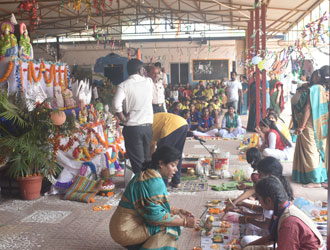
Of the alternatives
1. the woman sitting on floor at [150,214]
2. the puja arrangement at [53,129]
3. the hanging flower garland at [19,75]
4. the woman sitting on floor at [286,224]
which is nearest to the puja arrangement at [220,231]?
the woman sitting on floor at [150,214]

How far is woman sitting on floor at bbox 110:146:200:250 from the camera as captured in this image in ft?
8.14

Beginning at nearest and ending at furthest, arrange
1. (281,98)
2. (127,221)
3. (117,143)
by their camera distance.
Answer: (127,221) → (117,143) → (281,98)

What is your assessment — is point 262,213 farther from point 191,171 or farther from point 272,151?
point 272,151

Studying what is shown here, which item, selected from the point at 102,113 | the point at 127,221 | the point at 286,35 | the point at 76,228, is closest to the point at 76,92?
the point at 102,113

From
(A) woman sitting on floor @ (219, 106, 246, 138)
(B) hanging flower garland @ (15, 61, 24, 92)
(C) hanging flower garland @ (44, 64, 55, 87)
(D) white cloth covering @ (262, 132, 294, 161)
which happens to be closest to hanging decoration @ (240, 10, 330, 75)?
(D) white cloth covering @ (262, 132, 294, 161)

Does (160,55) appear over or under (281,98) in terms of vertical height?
over

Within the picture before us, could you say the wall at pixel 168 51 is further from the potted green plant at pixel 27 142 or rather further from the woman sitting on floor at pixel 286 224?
the woman sitting on floor at pixel 286 224

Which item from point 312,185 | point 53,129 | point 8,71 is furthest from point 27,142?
point 312,185

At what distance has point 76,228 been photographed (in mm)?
3615

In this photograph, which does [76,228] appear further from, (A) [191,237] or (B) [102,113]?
(B) [102,113]

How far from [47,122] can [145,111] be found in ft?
3.76

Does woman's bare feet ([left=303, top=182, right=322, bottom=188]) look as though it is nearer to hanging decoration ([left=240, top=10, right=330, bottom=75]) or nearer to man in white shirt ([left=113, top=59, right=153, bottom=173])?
hanging decoration ([left=240, top=10, right=330, bottom=75])

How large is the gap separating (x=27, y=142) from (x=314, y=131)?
3513mm

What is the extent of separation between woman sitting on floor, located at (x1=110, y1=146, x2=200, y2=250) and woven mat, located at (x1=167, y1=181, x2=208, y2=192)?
2.11 metres
